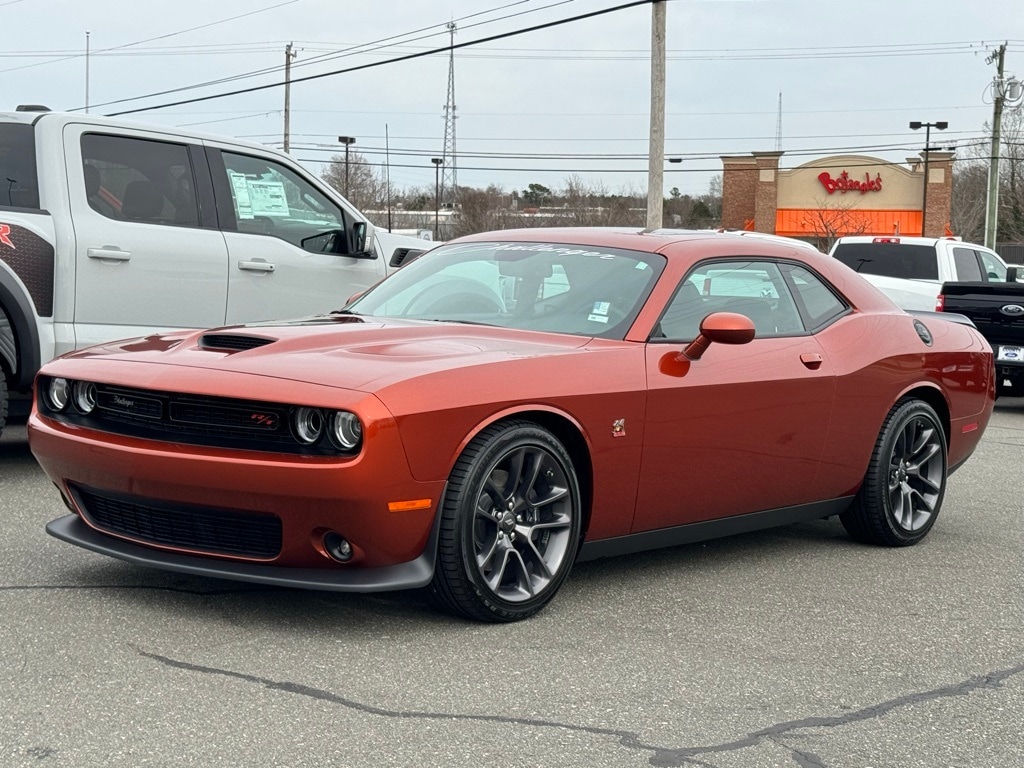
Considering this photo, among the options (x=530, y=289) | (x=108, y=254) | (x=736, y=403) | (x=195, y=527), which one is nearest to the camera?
(x=195, y=527)

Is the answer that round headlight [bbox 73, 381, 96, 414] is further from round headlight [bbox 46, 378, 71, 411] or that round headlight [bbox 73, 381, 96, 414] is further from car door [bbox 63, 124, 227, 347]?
car door [bbox 63, 124, 227, 347]

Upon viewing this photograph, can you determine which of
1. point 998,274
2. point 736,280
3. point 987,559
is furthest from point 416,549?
point 998,274

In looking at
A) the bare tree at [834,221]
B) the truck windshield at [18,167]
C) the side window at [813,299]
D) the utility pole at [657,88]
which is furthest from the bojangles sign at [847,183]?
the side window at [813,299]

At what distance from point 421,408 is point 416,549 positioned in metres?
0.47

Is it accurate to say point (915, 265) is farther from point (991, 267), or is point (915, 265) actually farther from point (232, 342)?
point (232, 342)

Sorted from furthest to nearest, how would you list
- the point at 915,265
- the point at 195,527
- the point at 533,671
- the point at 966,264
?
the point at 966,264
the point at 915,265
the point at 195,527
the point at 533,671

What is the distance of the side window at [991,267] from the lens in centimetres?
1822

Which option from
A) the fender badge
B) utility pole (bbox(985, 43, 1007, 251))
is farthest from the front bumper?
utility pole (bbox(985, 43, 1007, 251))

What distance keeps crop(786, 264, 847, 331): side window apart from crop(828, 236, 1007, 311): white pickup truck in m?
11.5

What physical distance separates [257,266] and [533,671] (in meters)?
4.83

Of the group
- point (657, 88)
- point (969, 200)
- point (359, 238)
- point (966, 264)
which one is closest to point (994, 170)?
point (657, 88)

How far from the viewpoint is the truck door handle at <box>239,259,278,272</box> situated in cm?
830

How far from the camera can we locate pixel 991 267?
61.1 feet

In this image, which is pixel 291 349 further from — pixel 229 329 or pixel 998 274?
pixel 998 274
